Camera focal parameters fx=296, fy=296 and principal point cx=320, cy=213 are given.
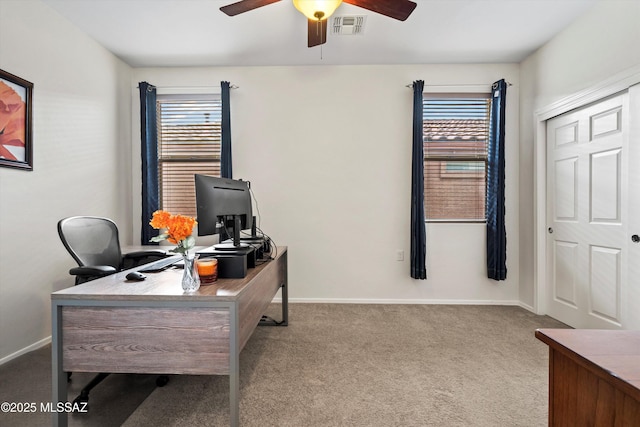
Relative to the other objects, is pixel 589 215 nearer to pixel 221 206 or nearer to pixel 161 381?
pixel 221 206

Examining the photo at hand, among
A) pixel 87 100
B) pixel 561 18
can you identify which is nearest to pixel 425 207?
pixel 561 18

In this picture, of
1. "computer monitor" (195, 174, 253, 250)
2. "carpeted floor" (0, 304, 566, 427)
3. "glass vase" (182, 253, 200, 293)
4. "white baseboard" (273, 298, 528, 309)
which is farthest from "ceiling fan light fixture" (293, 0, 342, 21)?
"white baseboard" (273, 298, 528, 309)

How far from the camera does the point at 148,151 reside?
3.40 metres

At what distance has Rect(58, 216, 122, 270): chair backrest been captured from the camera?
1898 mm

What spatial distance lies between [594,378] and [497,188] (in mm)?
2995

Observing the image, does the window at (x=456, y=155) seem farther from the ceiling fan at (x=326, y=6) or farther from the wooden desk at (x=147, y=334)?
the wooden desk at (x=147, y=334)

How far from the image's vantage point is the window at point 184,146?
3564mm

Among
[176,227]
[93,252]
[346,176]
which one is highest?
[346,176]

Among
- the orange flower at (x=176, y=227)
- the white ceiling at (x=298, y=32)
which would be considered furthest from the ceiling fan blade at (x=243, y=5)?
the orange flower at (x=176, y=227)

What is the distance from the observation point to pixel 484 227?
11.5ft

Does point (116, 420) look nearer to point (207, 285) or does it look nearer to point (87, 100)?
point (207, 285)

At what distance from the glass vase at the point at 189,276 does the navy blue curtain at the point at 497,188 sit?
3.20m

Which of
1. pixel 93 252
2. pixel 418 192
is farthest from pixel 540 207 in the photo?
pixel 93 252

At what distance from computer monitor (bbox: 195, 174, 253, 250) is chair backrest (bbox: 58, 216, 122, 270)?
3.15 ft
